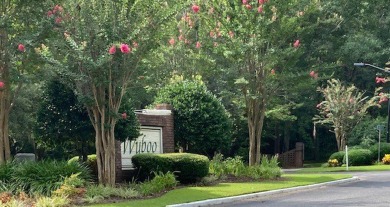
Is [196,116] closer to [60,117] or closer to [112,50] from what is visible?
[60,117]

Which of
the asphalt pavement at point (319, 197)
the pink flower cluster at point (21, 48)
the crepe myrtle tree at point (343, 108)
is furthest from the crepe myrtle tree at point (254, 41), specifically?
the crepe myrtle tree at point (343, 108)

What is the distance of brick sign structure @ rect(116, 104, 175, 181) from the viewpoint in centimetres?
2247

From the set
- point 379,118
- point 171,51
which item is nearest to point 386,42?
point 379,118

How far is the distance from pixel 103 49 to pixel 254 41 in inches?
338

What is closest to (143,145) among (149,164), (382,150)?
(149,164)

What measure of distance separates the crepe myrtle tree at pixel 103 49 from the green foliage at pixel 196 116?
6058 millimetres

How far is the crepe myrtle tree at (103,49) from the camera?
18016 millimetres

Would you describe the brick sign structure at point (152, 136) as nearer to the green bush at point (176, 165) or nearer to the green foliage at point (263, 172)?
the green bush at point (176, 165)

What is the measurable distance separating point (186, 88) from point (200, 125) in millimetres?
1514

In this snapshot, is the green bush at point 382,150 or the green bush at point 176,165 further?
the green bush at point 382,150

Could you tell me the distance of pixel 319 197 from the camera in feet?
60.1

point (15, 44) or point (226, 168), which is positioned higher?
point (15, 44)

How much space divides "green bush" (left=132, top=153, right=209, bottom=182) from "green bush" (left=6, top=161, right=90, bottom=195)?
337 centimetres

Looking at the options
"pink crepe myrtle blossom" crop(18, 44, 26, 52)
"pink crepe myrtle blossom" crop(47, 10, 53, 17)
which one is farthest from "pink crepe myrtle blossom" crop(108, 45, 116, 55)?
"pink crepe myrtle blossom" crop(47, 10, 53, 17)
